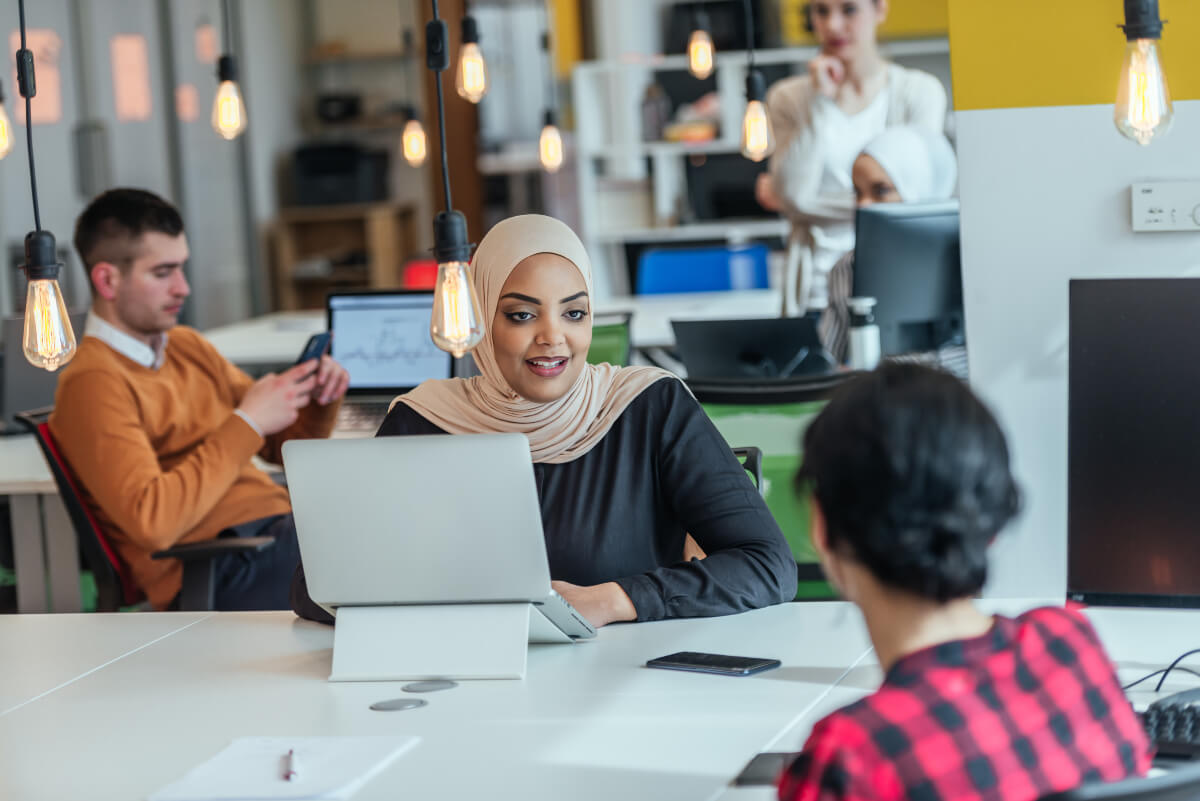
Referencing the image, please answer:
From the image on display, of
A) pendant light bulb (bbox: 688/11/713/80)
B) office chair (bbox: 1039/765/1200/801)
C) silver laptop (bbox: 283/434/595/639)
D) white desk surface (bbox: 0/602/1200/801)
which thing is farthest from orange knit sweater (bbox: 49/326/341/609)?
pendant light bulb (bbox: 688/11/713/80)

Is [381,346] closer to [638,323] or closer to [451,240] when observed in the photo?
[638,323]

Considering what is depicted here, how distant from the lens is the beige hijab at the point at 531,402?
88.0 inches

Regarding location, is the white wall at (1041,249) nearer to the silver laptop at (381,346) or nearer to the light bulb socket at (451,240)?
the light bulb socket at (451,240)

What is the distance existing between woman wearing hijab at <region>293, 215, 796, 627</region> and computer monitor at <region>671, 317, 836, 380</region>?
125cm

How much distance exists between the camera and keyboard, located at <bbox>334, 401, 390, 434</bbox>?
3.70m

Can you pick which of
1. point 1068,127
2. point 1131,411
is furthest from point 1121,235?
point 1131,411

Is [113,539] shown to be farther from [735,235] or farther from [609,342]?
[735,235]

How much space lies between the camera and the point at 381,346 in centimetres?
388

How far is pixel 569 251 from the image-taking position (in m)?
2.26

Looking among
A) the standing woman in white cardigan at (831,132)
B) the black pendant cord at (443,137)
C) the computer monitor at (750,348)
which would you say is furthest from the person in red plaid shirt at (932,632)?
the standing woman in white cardigan at (831,132)

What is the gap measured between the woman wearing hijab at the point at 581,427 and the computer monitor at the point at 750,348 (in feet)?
4.11

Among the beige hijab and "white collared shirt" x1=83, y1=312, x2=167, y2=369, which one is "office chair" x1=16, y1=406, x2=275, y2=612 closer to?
"white collared shirt" x1=83, y1=312, x2=167, y2=369

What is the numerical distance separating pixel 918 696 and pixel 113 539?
229 cm

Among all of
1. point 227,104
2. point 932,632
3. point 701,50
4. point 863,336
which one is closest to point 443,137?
point 932,632
